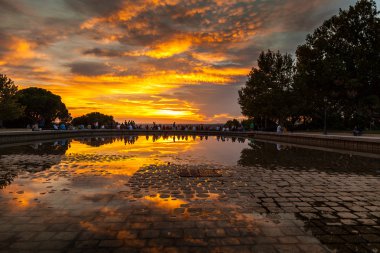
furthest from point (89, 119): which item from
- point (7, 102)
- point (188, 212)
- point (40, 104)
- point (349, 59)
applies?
point (188, 212)

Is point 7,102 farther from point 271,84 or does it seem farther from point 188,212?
point 188,212

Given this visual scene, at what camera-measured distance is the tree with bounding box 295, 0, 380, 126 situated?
27.0m

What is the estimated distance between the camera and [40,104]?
66812mm

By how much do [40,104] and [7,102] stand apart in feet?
74.6

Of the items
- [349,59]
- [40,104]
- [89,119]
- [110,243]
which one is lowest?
[110,243]

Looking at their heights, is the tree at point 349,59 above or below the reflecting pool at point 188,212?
above

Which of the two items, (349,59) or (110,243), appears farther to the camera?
(349,59)

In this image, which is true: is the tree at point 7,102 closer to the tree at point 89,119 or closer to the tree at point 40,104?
the tree at point 40,104

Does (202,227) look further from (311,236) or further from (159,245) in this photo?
(311,236)

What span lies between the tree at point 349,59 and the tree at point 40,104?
57336mm

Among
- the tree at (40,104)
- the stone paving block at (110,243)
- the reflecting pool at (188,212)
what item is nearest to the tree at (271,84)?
the reflecting pool at (188,212)

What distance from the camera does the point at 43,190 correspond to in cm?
722

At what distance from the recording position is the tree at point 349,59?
2702 centimetres

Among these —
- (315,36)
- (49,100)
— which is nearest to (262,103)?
(315,36)
